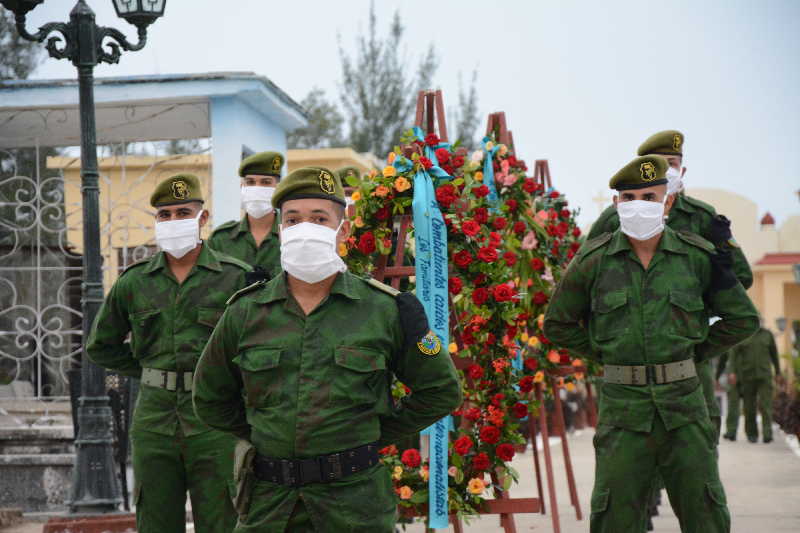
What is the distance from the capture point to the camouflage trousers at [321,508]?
4445 millimetres

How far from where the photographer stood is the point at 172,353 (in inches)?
255

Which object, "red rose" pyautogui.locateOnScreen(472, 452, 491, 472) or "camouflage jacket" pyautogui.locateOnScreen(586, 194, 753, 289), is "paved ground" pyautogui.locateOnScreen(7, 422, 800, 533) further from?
"camouflage jacket" pyautogui.locateOnScreen(586, 194, 753, 289)

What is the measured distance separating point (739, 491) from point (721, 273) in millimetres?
6794

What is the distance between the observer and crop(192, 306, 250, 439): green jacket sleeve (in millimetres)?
4707

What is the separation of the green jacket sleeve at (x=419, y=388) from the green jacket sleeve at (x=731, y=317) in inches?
93.4

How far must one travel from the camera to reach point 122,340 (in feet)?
22.2

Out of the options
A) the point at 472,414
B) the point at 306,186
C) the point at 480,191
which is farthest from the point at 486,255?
the point at 306,186

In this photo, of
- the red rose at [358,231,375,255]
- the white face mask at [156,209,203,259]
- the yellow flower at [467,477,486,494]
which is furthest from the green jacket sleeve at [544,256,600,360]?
the white face mask at [156,209,203,259]

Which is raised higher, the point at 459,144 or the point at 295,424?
the point at 459,144

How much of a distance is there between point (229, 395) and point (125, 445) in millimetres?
6541

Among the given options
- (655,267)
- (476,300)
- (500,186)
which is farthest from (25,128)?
(655,267)

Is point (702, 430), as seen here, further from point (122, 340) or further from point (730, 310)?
point (122, 340)

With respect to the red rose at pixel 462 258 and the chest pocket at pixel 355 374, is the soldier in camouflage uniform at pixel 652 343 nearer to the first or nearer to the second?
the red rose at pixel 462 258

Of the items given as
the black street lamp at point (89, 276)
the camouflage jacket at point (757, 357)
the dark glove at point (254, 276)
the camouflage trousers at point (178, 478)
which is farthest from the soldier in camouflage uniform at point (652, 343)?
the camouflage jacket at point (757, 357)
